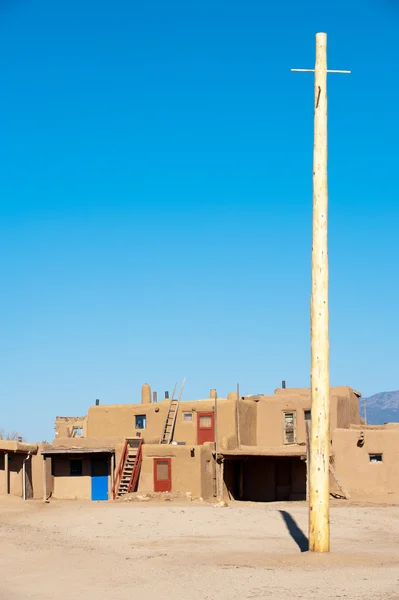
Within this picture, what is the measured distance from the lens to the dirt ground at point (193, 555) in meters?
14.1

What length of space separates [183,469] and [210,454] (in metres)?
1.77

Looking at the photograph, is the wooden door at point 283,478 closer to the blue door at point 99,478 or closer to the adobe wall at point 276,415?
the adobe wall at point 276,415

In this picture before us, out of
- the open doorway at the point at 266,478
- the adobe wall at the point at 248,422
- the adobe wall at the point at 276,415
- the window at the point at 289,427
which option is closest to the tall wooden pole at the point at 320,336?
the open doorway at the point at 266,478

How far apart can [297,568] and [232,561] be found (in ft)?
7.39

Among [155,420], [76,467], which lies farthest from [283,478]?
[76,467]

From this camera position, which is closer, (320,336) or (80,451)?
(320,336)

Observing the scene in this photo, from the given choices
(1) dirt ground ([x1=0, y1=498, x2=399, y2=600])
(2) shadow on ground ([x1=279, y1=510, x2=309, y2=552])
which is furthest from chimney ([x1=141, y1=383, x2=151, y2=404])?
(2) shadow on ground ([x1=279, y1=510, x2=309, y2=552])

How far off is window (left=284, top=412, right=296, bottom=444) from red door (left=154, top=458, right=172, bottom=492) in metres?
8.82

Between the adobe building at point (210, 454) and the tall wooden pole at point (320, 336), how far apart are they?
20.2 meters

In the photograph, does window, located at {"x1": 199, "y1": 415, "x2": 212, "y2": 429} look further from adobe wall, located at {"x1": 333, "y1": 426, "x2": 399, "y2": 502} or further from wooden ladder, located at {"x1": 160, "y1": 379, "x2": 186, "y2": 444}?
adobe wall, located at {"x1": 333, "y1": 426, "x2": 399, "y2": 502}

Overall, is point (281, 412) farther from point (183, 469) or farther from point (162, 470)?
point (162, 470)

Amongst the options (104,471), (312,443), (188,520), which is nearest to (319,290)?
(312,443)

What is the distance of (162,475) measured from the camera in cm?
3819

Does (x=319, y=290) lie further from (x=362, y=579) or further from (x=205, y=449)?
(x=205, y=449)
